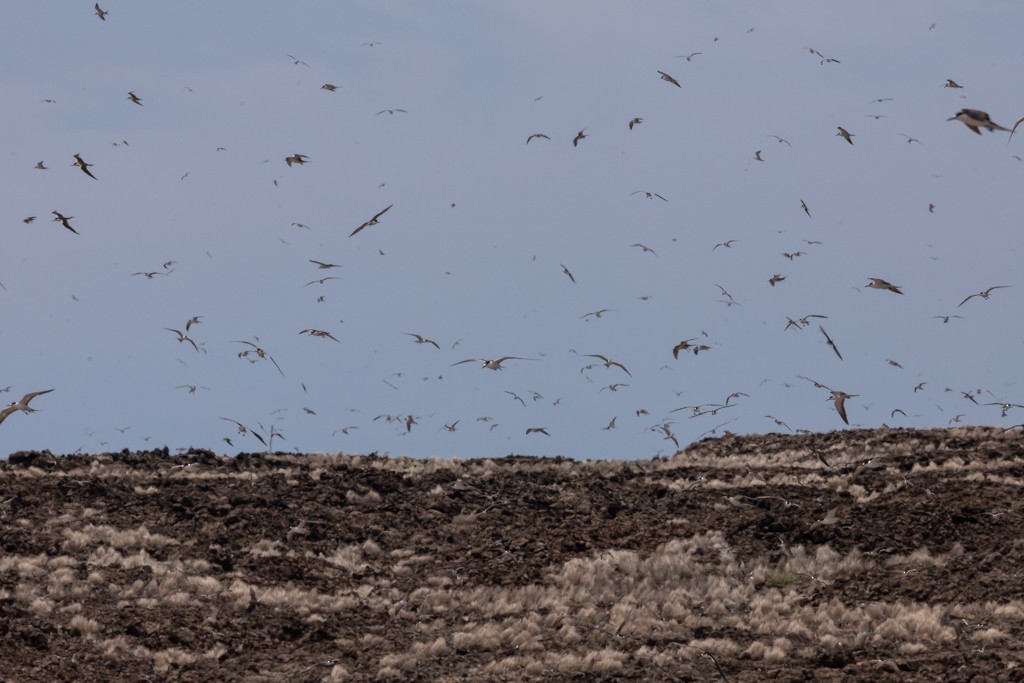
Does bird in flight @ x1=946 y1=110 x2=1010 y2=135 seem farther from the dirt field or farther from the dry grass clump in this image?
the dry grass clump

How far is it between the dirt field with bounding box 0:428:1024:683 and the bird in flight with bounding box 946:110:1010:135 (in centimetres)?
755

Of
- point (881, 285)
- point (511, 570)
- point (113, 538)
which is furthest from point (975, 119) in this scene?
point (113, 538)

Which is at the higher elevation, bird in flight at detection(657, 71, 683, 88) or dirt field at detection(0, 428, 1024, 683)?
bird in flight at detection(657, 71, 683, 88)

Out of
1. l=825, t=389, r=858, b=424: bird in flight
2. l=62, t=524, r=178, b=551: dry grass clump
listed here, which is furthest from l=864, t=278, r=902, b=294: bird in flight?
l=62, t=524, r=178, b=551: dry grass clump

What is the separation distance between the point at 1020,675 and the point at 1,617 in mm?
15942

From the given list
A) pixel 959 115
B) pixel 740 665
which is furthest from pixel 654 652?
pixel 959 115

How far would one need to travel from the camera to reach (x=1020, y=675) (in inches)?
620

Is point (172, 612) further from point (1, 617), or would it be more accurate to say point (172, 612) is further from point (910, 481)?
point (910, 481)

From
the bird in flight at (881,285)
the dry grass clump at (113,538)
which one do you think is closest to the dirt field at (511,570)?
the dry grass clump at (113,538)

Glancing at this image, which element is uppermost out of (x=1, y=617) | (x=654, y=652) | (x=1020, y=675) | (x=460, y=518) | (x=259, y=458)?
(x=1020, y=675)

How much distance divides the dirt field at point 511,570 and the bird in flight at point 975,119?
7.55 metres

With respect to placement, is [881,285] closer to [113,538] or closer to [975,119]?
[975,119]

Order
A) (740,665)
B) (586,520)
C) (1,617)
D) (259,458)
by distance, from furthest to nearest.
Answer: (259,458), (586,520), (1,617), (740,665)

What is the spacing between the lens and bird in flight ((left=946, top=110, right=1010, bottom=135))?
16031 millimetres
